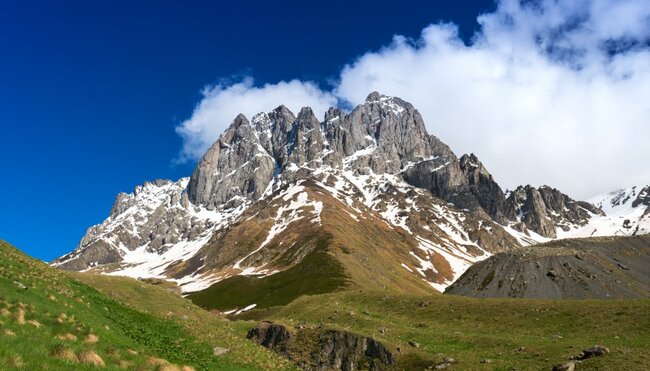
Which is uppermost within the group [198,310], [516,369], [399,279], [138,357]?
[399,279]

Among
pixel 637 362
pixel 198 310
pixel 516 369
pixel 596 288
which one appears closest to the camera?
pixel 637 362

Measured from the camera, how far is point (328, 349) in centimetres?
4816

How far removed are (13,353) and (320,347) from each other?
35.0 meters

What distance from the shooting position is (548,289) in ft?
422

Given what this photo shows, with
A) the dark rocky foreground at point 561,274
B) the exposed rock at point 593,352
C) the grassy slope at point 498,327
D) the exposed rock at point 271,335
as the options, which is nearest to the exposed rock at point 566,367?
the grassy slope at point 498,327

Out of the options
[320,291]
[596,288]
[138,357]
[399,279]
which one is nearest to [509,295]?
[596,288]

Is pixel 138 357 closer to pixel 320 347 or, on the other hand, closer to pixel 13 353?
pixel 13 353

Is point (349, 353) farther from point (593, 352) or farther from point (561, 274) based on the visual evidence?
point (561, 274)

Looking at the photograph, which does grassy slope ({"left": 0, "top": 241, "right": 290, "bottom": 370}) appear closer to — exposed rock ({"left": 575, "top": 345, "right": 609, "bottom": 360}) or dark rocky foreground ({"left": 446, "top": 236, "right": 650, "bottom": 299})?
exposed rock ({"left": 575, "top": 345, "right": 609, "bottom": 360})

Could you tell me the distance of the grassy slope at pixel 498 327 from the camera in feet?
135

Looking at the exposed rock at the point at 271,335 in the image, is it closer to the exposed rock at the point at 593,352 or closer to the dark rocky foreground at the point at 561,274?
the exposed rock at the point at 593,352

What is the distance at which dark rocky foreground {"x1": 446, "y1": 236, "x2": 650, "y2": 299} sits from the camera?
418ft

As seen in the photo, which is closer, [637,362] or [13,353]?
[13,353]

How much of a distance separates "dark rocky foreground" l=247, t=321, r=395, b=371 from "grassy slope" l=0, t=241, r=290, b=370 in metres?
10.9
